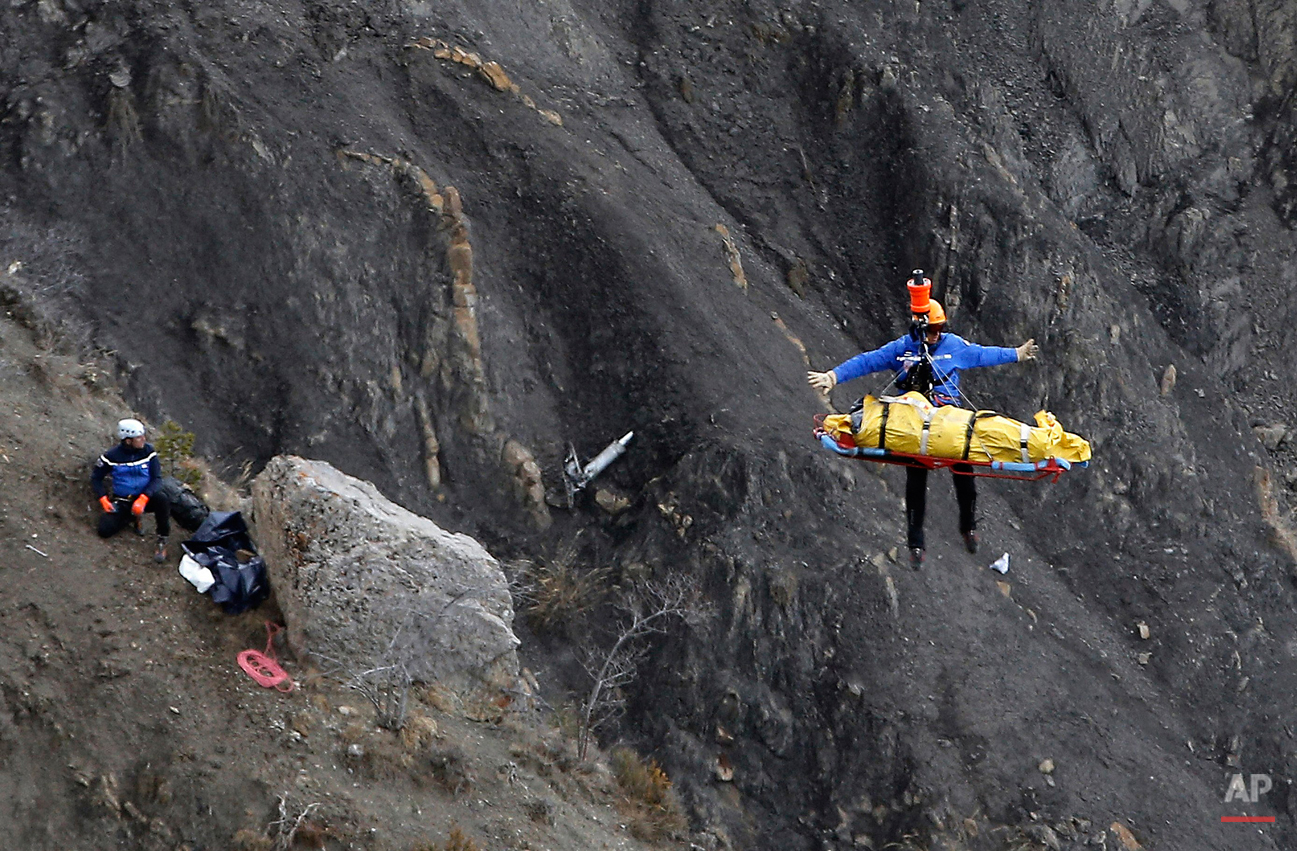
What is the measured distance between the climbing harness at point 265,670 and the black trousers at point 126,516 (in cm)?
175

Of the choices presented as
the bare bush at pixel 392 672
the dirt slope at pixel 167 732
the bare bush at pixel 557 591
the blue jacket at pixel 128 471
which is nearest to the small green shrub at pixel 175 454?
the dirt slope at pixel 167 732

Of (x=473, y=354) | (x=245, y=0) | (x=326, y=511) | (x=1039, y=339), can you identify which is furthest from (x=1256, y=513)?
(x=245, y=0)

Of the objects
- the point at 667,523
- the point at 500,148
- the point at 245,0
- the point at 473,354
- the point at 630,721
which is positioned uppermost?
the point at 245,0

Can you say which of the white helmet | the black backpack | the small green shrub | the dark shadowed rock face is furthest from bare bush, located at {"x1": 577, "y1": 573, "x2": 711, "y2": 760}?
the white helmet

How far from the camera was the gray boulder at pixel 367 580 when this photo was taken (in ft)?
48.0

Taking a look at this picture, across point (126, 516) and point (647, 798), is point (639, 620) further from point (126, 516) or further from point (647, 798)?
point (126, 516)

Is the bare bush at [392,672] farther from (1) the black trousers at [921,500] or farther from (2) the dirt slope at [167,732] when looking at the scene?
(1) the black trousers at [921,500]

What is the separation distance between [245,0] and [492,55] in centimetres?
479

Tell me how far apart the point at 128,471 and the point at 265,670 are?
273cm

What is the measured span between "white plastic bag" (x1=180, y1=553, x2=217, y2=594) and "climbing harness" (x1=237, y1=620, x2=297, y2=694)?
2.93ft

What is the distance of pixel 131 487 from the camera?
1439 centimetres

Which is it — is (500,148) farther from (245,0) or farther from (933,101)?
(933,101)

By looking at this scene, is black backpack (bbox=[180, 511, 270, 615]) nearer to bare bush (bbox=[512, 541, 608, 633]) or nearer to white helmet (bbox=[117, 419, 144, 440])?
white helmet (bbox=[117, 419, 144, 440])

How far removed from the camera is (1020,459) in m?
12.9
